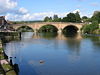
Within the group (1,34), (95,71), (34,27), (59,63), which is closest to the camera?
(95,71)

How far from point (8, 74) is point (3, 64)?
Result: 82.3 inches

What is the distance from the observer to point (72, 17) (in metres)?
136

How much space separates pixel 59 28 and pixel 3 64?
105 metres

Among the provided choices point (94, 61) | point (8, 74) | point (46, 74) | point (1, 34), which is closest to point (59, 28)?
point (1, 34)

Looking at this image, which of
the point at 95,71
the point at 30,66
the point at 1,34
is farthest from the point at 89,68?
the point at 1,34

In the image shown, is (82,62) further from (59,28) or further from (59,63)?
(59,28)

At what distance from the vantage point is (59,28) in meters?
123

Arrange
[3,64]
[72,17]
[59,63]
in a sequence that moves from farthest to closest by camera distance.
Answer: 1. [72,17]
2. [59,63]
3. [3,64]

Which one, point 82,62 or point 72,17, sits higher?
point 72,17

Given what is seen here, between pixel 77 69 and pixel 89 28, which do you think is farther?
pixel 89 28

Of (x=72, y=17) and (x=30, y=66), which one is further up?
(x=72, y=17)

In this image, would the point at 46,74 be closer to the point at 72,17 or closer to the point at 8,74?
the point at 8,74

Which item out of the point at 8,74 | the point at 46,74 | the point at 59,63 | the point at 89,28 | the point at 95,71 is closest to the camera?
the point at 8,74

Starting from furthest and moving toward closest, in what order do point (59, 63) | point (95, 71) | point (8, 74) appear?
1. point (59, 63)
2. point (95, 71)
3. point (8, 74)
